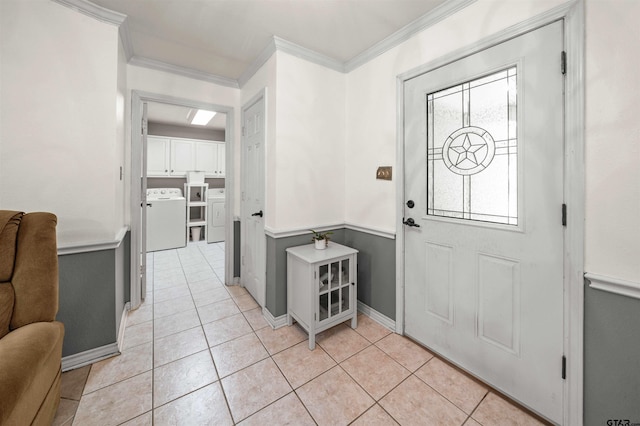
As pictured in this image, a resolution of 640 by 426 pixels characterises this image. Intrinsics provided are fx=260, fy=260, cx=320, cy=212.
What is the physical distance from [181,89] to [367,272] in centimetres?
270

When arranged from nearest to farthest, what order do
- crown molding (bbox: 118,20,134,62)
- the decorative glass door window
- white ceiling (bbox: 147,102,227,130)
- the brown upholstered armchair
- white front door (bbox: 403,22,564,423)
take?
the brown upholstered armchair
white front door (bbox: 403,22,564,423)
the decorative glass door window
crown molding (bbox: 118,20,134,62)
white ceiling (bbox: 147,102,227,130)

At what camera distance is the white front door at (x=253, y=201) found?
2.53 m

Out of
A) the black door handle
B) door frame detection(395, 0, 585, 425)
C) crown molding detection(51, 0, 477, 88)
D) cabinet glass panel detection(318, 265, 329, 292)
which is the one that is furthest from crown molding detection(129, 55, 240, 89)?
door frame detection(395, 0, 585, 425)

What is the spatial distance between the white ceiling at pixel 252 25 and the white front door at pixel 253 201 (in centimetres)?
54

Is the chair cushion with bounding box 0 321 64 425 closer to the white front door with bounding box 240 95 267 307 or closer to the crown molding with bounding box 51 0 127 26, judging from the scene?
the white front door with bounding box 240 95 267 307

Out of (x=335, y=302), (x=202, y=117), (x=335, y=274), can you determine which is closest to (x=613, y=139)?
(x=335, y=274)

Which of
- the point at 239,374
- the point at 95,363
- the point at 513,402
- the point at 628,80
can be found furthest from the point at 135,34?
the point at 513,402

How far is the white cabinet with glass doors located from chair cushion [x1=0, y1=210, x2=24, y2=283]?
1561 mm

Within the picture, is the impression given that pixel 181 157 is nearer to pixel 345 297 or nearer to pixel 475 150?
pixel 345 297

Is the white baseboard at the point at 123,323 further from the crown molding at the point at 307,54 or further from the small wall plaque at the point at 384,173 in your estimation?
the crown molding at the point at 307,54

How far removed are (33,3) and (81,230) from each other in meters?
1.40

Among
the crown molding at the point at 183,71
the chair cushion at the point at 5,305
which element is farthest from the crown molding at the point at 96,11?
the chair cushion at the point at 5,305

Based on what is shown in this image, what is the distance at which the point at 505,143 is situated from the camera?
153cm

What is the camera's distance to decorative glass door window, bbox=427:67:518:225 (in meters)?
1.52
